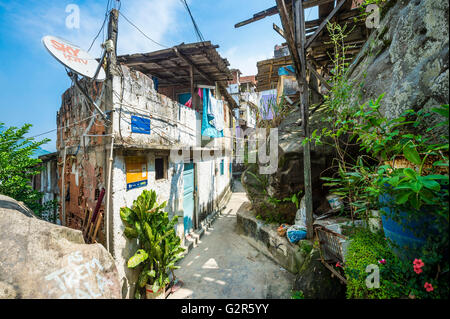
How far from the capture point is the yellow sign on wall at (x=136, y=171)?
422cm

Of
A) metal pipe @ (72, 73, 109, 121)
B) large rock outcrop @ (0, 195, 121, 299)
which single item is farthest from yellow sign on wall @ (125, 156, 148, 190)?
large rock outcrop @ (0, 195, 121, 299)

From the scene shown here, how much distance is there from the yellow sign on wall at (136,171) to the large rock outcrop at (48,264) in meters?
1.75

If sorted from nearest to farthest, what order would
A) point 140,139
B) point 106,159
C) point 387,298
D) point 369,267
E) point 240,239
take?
1. point 387,298
2. point 369,267
3. point 106,159
4. point 140,139
5. point 240,239

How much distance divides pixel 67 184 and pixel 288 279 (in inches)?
257

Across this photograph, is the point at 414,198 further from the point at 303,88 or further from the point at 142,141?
the point at 142,141

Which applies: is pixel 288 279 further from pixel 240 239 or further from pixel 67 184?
pixel 67 184

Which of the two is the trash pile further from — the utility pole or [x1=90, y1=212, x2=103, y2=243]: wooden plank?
[x1=90, y1=212, x2=103, y2=243]: wooden plank

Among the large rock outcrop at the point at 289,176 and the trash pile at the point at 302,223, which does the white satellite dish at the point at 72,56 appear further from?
the trash pile at the point at 302,223

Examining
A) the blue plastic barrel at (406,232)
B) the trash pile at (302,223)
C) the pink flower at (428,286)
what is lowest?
the trash pile at (302,223)

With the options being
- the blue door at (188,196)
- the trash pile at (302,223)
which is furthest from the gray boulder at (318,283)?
the blue door at (188,196)

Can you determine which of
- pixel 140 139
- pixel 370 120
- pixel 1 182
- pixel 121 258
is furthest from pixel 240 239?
pixel 1 182

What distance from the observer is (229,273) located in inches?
195

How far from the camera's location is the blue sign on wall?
4320 mm

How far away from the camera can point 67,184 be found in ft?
16.4
